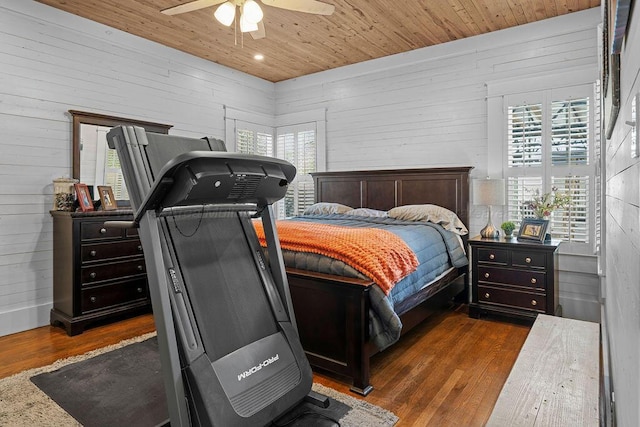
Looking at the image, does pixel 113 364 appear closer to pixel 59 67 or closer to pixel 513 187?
pixel 59 67

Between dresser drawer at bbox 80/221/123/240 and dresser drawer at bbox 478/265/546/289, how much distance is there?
3.48m

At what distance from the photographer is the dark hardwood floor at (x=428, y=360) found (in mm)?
2273

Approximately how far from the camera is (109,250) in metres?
3.72

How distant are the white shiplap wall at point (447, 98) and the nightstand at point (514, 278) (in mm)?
594

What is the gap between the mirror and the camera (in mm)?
3893

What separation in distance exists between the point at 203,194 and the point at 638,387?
1696 millimetres

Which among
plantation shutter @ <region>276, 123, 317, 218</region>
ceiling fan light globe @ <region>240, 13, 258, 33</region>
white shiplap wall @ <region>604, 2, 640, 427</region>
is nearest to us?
white shiplap wall @ <region>604, 2, 640, 427</region>

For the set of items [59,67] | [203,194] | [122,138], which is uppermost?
[59,67]

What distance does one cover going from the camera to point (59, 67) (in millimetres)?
3797

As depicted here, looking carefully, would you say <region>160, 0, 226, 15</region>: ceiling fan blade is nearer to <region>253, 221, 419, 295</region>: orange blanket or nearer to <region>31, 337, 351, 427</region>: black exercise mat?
<region>253, 221, 419, 295</region>: orange blanket

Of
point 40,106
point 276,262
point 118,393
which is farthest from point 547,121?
point 40,106

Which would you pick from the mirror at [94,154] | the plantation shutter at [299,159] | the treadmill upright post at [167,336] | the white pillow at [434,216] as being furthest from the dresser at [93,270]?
the white pillow at [434,216]

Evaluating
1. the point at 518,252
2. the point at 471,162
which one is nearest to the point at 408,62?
the point at 471,162

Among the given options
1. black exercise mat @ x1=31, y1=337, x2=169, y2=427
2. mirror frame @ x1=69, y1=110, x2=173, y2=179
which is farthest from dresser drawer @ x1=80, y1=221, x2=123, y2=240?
black exercise mat @ x1=31, y1=337, x2=169, y2=427
